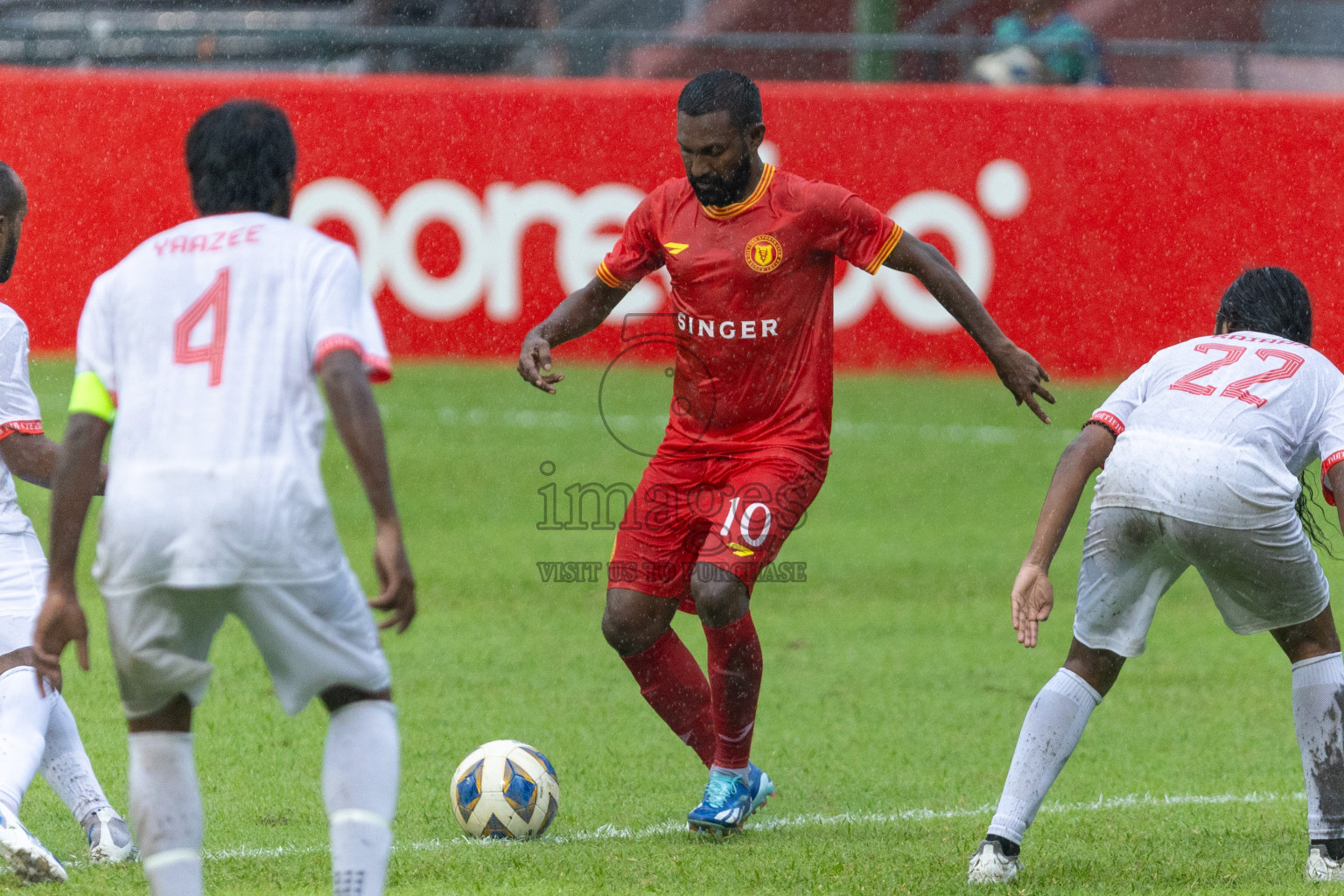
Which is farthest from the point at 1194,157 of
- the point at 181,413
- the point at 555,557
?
the point at 181,413

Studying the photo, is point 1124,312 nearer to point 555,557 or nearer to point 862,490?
point 862,490

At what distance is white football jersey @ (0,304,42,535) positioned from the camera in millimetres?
4719

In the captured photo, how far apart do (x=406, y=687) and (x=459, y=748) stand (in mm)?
1240

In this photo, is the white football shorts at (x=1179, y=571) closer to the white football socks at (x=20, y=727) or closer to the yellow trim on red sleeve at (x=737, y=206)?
the yellow trim on red sleeve at (x=737, y=206)

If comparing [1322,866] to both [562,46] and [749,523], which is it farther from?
[562,46]

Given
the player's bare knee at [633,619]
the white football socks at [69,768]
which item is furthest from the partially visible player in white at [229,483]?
the player's bare knee at [633,619]

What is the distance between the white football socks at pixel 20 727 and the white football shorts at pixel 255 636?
4.14 feet

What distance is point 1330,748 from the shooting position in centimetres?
493

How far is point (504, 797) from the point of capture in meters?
5.43

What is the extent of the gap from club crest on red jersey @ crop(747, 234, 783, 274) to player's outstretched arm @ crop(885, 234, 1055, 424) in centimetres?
36

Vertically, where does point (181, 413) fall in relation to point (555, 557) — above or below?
above

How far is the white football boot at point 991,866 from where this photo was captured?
188 inches

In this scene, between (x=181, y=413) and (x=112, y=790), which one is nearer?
(x=181, y=413)

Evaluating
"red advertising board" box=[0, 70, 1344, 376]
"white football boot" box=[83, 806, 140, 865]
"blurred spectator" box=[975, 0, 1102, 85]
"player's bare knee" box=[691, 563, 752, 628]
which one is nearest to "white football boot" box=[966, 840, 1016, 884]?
"player's bare knee" box=[691, 563, 752, 628]
